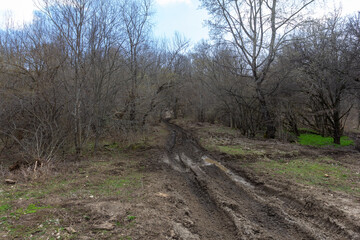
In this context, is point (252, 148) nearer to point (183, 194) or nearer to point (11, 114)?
point (183, 194)

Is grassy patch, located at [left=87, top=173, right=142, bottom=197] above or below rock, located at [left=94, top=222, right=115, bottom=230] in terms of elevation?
below

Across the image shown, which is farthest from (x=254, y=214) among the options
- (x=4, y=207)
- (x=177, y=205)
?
(x=4, y=207)

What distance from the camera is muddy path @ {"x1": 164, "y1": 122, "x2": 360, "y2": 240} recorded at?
4238mm

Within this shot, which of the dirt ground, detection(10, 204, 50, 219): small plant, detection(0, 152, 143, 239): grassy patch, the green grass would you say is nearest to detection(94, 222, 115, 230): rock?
the dirt ground

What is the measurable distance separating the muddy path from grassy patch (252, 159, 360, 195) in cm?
140

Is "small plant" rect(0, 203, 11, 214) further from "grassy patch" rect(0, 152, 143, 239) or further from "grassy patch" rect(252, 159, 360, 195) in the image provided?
"grassy patch" rect(252, 159, 360, 195)

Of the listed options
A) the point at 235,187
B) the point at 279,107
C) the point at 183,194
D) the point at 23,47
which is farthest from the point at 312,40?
the point at 23,47

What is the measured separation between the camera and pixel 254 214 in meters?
5.09

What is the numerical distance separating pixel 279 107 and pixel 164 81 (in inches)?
427

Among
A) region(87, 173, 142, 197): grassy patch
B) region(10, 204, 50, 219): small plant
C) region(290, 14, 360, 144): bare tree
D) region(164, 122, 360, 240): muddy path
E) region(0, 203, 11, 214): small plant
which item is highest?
region(290, 14, 360, 144): bare tree

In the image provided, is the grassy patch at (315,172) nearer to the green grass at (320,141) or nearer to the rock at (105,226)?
the rock at (105,226)

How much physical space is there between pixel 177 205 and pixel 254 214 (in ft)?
5.48

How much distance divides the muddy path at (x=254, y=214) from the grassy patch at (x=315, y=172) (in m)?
1.40

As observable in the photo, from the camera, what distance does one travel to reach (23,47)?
1080cm
